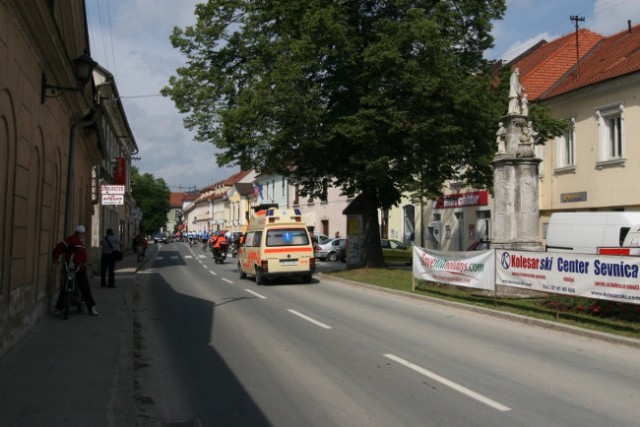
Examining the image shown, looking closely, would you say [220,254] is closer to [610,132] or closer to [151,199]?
[610,132]

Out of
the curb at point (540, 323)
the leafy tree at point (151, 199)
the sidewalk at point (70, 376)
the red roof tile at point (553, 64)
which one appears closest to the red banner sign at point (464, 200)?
the red roof tile at point (553, 64)

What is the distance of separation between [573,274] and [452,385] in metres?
5.50

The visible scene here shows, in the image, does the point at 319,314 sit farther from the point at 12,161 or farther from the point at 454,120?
the point at 454,120

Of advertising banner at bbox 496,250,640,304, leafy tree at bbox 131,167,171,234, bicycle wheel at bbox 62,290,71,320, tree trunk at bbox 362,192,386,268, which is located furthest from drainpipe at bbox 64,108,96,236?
leafy tree at bbox 131,167,171,234

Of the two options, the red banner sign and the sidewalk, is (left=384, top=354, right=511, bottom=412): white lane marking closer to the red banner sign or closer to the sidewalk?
the sidewalk

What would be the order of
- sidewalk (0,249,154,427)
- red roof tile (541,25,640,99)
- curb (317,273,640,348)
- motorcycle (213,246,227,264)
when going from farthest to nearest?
motorcycle (213,246,227,264), red roof tile (541,25,640,99), curb (317,273,640,348), sidewalk (0,249,154,427)

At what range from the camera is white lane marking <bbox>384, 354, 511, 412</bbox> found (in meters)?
6.12

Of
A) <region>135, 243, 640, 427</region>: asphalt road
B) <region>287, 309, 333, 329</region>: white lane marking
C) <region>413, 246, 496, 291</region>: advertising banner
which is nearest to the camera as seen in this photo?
<region>135, 243, 640, 427</region>: asphalt road

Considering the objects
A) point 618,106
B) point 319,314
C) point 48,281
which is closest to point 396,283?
point 319,314

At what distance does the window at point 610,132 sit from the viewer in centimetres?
2608

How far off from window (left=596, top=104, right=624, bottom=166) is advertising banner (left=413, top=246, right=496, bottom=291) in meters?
13.8

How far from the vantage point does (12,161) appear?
8.32 metres

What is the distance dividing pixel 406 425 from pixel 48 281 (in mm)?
9575

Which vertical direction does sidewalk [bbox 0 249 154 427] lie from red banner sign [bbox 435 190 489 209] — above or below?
below
